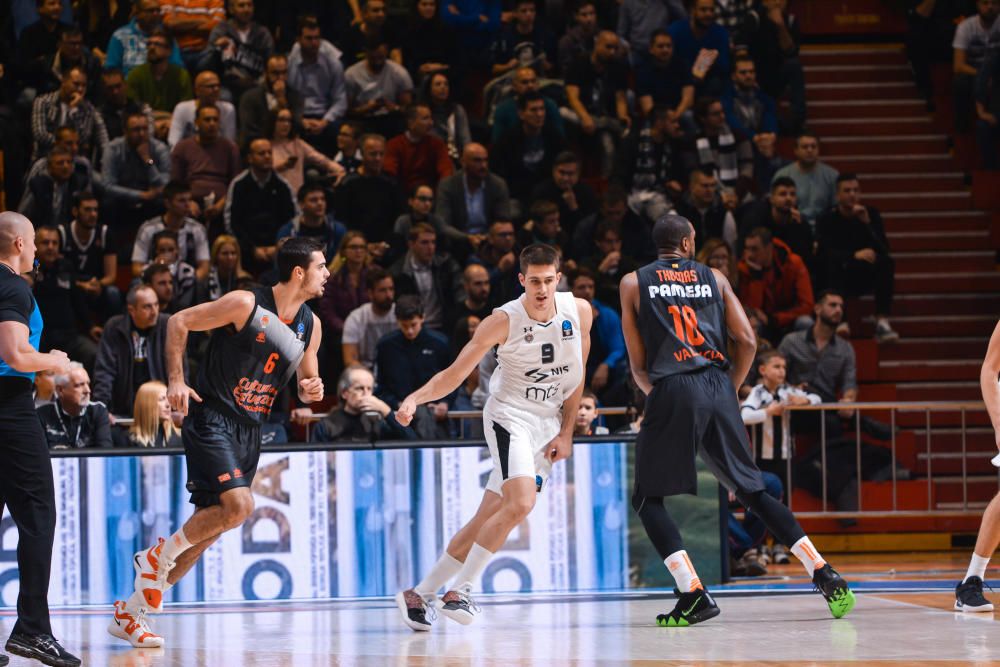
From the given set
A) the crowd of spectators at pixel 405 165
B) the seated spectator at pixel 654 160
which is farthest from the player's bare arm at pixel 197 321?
the seated spectator at pixel 654 160

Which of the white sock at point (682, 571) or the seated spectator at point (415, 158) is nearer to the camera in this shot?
the white sock at point (682, 571)

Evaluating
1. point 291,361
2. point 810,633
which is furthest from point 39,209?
point 810,633

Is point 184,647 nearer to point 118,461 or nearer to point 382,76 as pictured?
point 118,461

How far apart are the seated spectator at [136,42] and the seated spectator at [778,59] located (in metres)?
6.59

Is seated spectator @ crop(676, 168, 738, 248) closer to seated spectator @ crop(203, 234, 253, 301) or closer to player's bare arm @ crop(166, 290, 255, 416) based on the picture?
seated spectator @ crop(203, 234, 253, 301)

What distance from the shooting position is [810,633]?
24.7 ft

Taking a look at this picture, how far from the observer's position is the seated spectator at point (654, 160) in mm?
14961

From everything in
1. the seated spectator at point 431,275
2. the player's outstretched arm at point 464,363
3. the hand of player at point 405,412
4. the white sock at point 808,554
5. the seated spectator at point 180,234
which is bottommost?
the white sock at point 808,554

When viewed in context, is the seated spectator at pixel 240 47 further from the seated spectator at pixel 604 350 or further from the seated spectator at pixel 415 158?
the seated spectator at pixel 604 350

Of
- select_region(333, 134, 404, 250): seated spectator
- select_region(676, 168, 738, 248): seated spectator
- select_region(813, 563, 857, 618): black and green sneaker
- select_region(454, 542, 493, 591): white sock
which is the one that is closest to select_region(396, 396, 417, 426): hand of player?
select_region(454, 542, 493, 591): white sock

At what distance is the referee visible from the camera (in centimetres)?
663

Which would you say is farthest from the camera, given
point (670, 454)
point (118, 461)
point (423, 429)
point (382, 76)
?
point (382, 76)

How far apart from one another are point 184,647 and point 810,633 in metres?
3.18

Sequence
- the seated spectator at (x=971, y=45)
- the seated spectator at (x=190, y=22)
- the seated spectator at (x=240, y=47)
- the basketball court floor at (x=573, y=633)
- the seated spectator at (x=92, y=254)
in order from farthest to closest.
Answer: the seated spectator at (x=971, y=45)
the seated spectator at (x=190, y=22)
the seated spectator at (x=240, y=47)
the seated spectator at (x=92, y=254)
the basketball court floor at (x=573, y=633)
